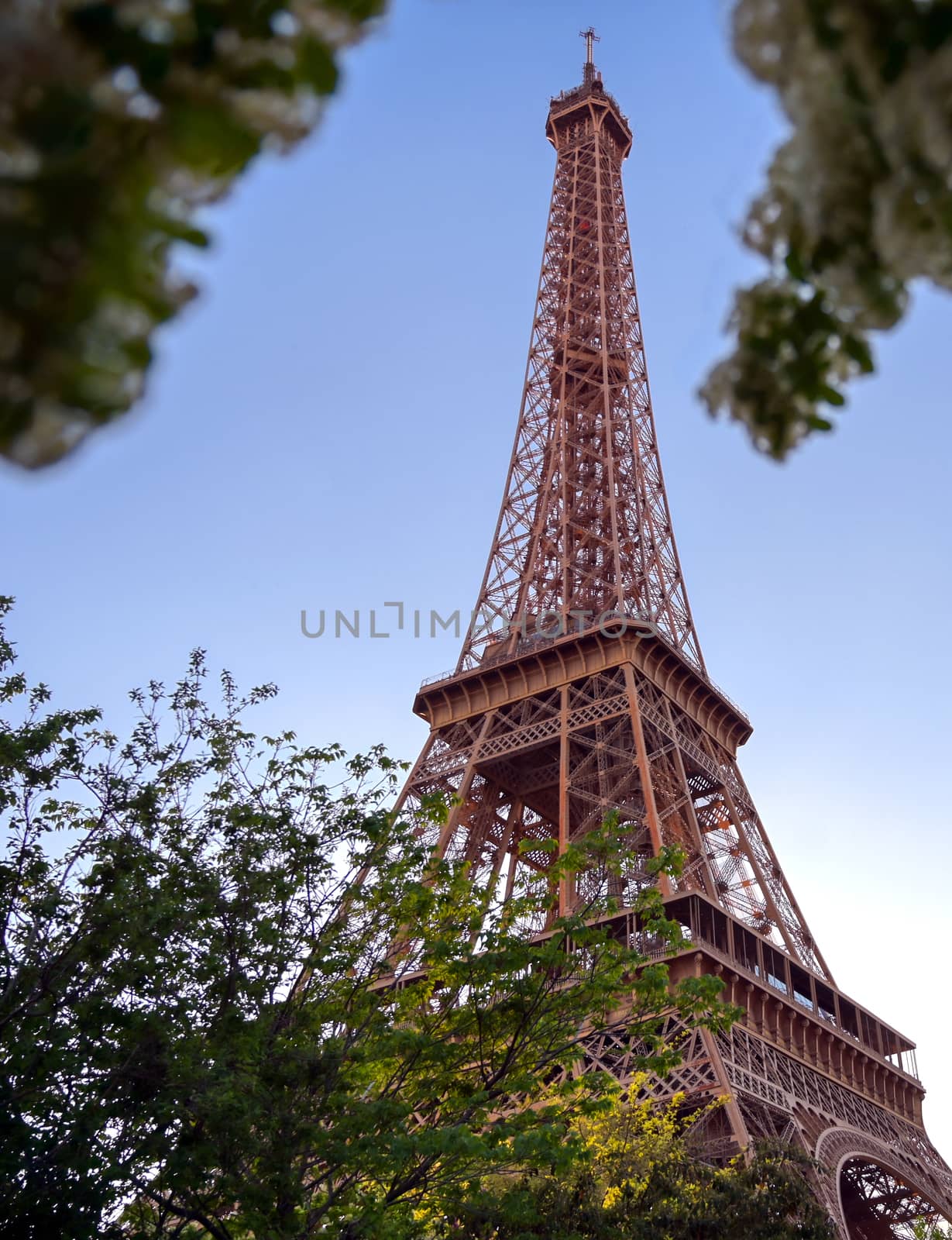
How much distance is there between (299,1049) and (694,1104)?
1401cm

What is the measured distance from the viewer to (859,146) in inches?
86.0

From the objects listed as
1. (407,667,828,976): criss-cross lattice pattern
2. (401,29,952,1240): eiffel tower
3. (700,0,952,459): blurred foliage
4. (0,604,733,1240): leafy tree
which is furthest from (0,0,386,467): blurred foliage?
(407,667,828,976): criss-cross lattice pattern

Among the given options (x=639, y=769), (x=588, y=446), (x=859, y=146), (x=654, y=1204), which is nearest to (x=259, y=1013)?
(x=654, y=1204)

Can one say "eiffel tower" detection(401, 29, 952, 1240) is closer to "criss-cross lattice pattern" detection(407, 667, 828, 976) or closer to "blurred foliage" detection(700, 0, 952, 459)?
"criss-cross lattice pattern" detection(407, 667, 828, 976)

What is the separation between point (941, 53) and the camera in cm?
206

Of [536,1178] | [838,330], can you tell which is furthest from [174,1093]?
[838,330]

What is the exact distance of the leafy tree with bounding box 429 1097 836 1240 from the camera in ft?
51.2

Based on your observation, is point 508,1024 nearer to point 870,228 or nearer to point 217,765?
point 217,765

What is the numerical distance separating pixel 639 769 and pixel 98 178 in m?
31.4

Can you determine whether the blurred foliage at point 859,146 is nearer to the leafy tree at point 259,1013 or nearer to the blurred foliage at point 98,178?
the blurred foliage at point 98,178

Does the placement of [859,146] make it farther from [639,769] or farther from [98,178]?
[639,769]

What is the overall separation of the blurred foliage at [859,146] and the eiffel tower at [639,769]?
73.3 ft

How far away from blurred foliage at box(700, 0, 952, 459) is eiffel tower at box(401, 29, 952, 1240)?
2235 cm

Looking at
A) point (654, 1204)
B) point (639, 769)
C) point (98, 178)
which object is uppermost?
point (639, 769)
